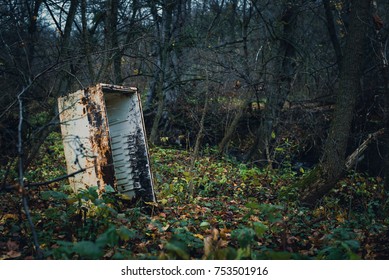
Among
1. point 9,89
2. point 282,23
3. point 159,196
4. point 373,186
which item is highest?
point 282,23

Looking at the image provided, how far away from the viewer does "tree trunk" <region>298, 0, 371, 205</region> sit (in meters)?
5.77

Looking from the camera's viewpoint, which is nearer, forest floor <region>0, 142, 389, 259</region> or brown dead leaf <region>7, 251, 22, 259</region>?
forest floor <region>0, 142, 389, 259</region>

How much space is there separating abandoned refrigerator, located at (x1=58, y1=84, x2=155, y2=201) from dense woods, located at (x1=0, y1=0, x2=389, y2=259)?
299 millimetres

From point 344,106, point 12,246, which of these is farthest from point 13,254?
point 344,106

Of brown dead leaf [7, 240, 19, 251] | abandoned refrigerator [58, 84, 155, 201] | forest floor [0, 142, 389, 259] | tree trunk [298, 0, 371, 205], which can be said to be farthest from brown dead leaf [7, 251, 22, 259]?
tree trunk [298, 0, 371, 205]

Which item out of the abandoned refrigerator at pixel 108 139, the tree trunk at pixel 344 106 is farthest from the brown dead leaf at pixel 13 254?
the tree trunk at pixel 344 106

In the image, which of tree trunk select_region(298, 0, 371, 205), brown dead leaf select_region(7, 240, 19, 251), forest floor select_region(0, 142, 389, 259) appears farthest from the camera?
tree trunk select_region(298, 0, 371, 205)

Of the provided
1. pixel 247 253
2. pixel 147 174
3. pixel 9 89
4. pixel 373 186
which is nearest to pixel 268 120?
pixel 373 186

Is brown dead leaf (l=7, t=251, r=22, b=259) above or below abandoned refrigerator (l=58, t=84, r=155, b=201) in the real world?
below

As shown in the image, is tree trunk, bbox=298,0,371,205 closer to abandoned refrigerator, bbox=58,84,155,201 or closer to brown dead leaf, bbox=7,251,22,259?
abandoned refrigerator, bbox=58,84,155,201

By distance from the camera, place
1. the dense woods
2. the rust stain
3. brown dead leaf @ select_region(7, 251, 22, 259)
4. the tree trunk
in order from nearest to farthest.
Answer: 1. brown dead leaf @ select_region(7, 251, 22, 259)
2. the dense woods
3. the rust stain
4. the tree trunk

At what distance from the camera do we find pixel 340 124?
19.4ft
